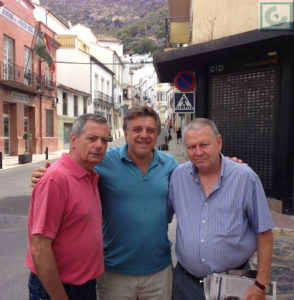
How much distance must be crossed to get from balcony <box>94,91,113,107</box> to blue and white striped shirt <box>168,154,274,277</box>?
123 ft

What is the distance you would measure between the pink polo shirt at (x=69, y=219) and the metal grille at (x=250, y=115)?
600cm

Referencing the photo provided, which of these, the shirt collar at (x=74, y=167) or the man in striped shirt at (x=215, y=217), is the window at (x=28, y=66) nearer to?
the shirt collar at (x=74, y=167)

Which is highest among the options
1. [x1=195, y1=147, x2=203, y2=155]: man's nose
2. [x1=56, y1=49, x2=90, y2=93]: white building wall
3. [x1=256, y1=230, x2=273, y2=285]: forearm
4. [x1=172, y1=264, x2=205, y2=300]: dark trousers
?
[x1=56, y1=49, x2=90, y2=93]: white building wall

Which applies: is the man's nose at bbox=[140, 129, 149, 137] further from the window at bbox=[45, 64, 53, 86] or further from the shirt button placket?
the window at bbox=[45, 64, 53, 86]

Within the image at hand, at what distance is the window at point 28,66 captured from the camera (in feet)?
72.4

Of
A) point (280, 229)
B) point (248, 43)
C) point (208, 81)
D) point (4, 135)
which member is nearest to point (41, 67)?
point (4, 135)

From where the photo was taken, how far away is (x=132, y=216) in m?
2.29

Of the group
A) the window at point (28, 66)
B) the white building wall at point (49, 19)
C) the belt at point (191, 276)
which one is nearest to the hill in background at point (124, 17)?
the white building wall at point (49, 19)

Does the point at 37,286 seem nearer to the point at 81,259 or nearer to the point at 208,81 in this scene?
the point at 81,259

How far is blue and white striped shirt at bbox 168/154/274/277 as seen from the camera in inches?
82.4

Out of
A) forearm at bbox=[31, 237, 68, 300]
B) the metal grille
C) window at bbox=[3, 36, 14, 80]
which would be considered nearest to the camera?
forearm at bbox=[31, 237, 68, 300]

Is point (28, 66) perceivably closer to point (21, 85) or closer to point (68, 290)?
point (21, 85)

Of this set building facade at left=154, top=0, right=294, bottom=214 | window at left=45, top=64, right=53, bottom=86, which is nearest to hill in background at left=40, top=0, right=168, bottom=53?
window at left=45, top=64, right=53, bottom=86

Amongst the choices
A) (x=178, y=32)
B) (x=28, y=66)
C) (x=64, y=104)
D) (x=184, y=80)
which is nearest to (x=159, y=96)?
(x=64, y=104)
